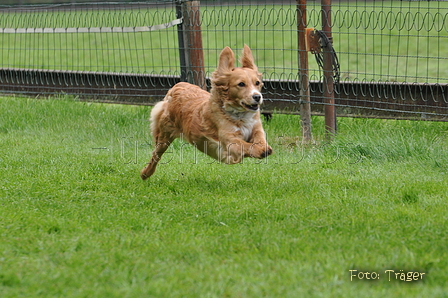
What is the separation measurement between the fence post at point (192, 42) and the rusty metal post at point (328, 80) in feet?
5.72

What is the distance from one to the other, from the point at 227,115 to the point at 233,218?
1.21 meters

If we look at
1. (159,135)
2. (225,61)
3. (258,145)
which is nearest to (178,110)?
(159,135)

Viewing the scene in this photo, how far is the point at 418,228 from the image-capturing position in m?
4.14

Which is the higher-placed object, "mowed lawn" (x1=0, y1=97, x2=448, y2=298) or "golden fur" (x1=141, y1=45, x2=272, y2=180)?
"golden fur" (x1=141, y1=45, x2=272, y2=180)

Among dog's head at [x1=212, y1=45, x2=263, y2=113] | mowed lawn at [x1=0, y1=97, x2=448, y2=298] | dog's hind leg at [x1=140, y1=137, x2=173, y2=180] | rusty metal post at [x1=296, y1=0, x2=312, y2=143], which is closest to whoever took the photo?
mowed lawn at [x1=0, y1=97, x2=448, y2=298]

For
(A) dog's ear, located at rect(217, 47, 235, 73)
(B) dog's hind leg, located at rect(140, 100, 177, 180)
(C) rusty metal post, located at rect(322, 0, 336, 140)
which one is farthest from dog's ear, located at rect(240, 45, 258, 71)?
(C) rusty metal post, located at rect(322, 0, 336, 140)

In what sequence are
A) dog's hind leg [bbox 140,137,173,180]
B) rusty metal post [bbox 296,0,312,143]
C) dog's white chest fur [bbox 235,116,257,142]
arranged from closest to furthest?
dog's white chest fur [bbox 235,116,257,142] → dog's hind leg [bbox 140,137,173,180] → rusty metal post [bbox 296,0,312,143]

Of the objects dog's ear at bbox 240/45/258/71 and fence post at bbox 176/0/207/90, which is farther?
fence post at bbox 176/0/207/90

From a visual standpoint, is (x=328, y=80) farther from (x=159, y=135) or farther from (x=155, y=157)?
(x=155, y=157)

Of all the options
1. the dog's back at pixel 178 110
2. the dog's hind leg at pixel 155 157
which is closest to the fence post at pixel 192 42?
the dog's back at pixel 178 110

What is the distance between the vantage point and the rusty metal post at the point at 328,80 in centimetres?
697

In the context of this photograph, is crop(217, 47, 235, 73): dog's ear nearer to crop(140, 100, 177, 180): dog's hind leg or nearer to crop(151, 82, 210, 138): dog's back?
crop(151, 82, 210, 138): dog's back

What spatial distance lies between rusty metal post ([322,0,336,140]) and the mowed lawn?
245mm

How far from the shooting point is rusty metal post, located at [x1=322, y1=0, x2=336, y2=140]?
6.97 metres
